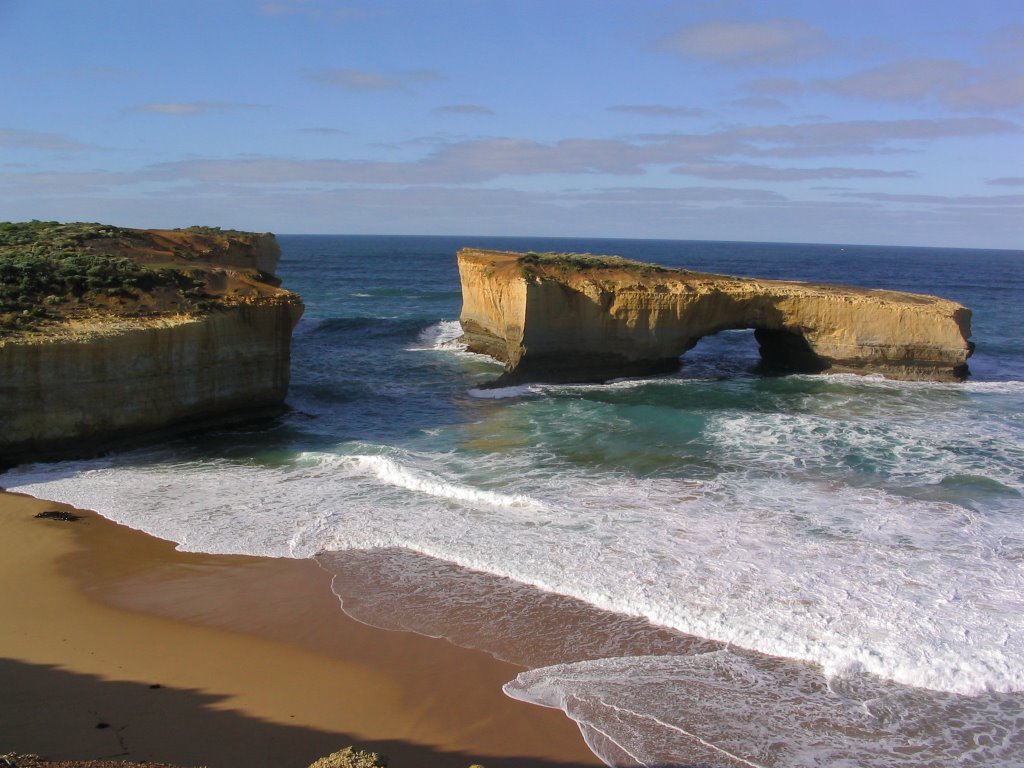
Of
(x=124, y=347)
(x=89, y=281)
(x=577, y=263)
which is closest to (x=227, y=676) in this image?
(x=124, y=347)

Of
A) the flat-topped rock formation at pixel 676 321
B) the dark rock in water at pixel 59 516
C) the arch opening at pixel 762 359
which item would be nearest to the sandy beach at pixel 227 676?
the dark rock in water at pixel 59 516

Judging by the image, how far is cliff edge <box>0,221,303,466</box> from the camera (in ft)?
52.4

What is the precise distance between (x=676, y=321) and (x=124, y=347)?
50.6 ft

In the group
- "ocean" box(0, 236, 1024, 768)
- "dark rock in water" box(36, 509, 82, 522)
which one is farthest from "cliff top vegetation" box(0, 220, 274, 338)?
"dark rock in water" box(36, 509, 82, 522)

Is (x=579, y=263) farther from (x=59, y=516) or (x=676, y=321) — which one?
(x=59, y=516)

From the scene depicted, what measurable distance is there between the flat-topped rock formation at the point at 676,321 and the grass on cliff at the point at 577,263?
6cm

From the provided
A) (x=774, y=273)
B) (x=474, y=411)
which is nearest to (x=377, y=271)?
(x=774, y=273)

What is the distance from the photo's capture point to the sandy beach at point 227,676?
7.85m

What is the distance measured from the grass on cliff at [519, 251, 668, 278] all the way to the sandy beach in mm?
15064

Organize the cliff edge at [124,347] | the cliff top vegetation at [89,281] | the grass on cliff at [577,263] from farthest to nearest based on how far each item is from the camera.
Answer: the grass on cliff at [577,263] < the cliff top vegetation at [89,281] < the cliff edge at [124,347]

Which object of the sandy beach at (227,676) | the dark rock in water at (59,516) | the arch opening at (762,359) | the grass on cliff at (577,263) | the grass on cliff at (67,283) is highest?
the grass on cliff at (577,263)

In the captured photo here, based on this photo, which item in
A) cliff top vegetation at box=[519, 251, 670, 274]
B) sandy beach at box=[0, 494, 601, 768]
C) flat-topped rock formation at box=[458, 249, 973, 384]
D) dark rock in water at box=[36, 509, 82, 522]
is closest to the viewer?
sandy beach at box=[0, 494, 601, 768]

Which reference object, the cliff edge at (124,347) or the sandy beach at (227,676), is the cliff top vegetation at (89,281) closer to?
the cliff edge at (124,347)

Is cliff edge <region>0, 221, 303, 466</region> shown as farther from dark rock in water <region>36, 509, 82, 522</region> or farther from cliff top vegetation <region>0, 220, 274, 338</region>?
dark rock in water <region>36, 509, 82, 522</region>
